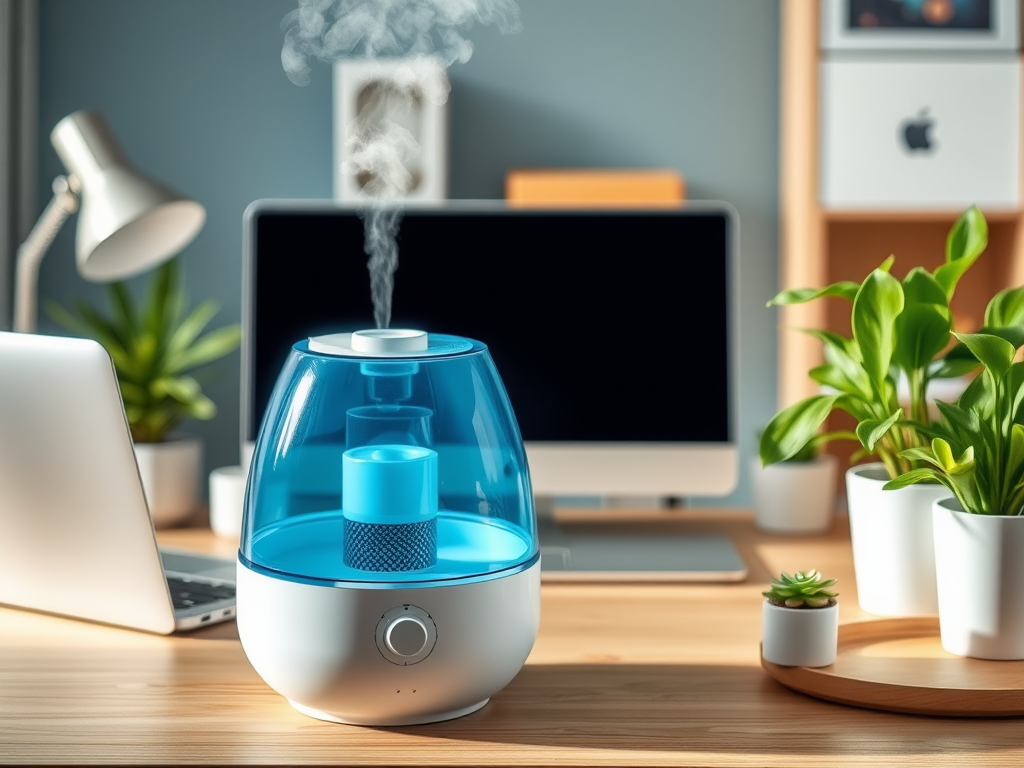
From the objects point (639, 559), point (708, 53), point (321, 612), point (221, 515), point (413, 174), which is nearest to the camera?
point (321, 612)

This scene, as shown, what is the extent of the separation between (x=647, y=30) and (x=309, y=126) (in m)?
0.67

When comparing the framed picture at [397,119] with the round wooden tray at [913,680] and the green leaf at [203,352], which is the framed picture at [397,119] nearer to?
the green leaf at [203,352]

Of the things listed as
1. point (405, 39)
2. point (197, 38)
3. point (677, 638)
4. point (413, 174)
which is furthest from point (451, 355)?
point (197, 38)

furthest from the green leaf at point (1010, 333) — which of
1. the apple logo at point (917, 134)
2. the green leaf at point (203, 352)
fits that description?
→ the green leaf at point (203, 352)

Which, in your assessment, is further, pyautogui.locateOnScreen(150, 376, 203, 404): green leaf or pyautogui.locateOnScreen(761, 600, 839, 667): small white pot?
pyautogui.locateOnScreen(150, 376, 203, 404): green leaf

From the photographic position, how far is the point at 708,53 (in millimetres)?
2264

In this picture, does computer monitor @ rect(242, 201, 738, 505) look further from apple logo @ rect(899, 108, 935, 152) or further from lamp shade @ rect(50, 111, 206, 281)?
apple logo @ rect(899, 108, 935, 152)

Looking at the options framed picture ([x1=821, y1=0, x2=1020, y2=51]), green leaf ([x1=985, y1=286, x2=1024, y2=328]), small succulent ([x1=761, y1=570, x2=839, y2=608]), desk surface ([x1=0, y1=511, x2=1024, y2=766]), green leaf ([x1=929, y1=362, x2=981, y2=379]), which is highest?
framed picture ([x1=821, y1=0, x2=1020, y2=51])

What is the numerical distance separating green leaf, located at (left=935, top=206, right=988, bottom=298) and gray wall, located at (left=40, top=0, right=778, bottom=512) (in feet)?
3.20

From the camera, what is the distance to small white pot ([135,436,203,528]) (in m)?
1.75

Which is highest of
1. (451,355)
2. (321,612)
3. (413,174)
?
(413,174)

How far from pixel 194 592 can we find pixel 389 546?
1.43ft

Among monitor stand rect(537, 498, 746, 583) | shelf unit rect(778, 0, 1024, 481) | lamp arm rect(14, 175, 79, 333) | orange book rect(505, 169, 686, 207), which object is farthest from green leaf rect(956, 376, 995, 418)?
lamp arm rect(14, 175, 79, 333)

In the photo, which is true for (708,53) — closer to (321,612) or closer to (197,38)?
(197,38)
